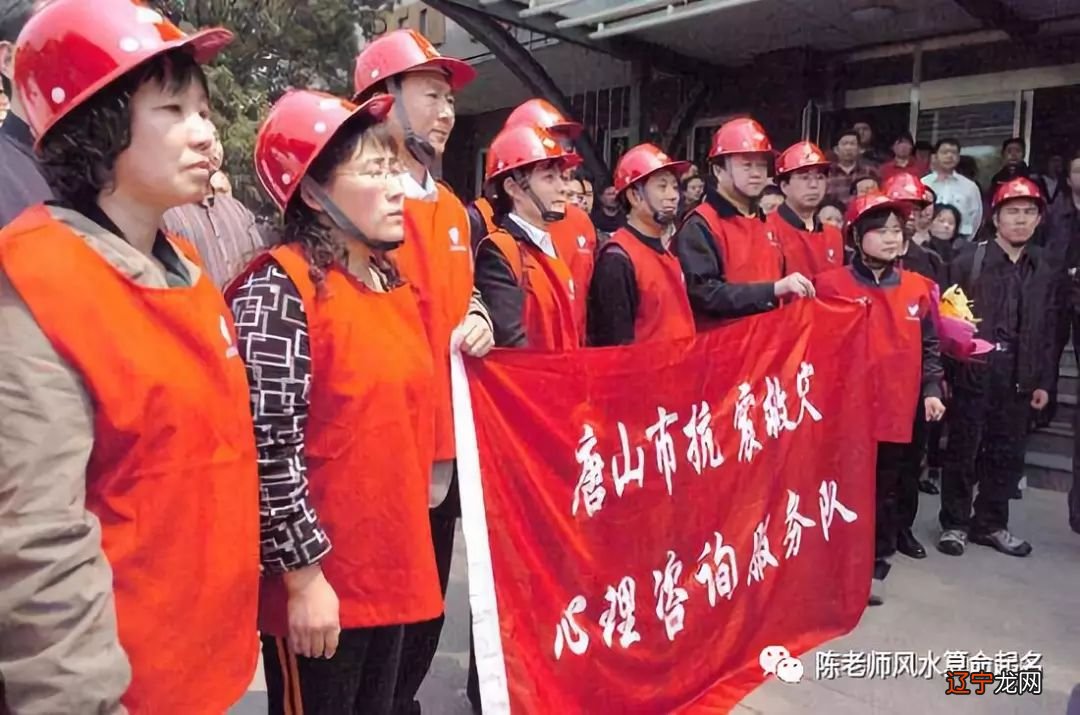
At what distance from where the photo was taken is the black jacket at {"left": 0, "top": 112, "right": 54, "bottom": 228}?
193cm

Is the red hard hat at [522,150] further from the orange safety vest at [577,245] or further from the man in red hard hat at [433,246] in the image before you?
the orange safety vest at [577,245]

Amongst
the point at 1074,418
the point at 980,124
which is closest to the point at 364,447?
the point at 1074,418

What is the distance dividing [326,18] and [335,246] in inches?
257

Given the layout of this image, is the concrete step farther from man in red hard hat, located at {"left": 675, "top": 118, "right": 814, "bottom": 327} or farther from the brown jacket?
the brown jacket

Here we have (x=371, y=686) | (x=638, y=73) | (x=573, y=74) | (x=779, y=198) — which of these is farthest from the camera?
(x=573, y=74)

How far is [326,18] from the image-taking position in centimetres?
772

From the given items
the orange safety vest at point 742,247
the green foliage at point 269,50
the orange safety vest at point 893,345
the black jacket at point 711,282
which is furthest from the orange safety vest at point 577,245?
the green foliage at point 269,50

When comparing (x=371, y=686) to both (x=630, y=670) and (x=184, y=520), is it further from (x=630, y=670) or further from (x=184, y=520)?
(x=630, y=670)

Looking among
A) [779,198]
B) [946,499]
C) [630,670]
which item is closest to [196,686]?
[630,670]

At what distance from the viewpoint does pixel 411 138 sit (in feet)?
8.64

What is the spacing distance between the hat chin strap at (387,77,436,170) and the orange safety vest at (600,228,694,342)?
121 centimetres

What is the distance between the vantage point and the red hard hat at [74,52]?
4.50 feet

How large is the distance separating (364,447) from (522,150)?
5.29ft

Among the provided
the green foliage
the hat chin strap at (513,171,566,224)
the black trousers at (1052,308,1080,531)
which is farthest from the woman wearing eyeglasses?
the green foliage
